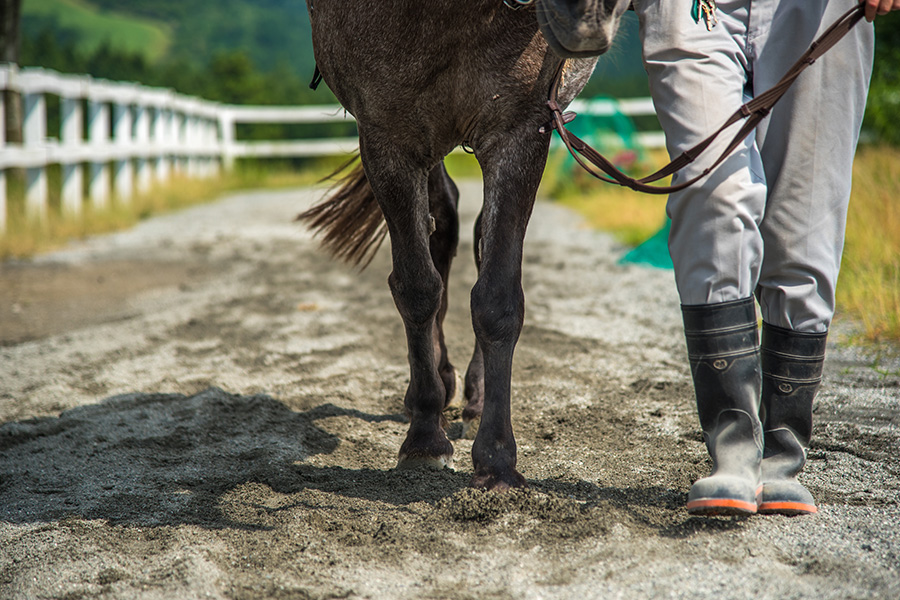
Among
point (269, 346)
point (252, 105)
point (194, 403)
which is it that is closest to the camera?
point (194, 403)

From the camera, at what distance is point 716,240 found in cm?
185

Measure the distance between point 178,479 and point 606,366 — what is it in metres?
1.92

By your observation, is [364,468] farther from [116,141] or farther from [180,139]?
[180,139]

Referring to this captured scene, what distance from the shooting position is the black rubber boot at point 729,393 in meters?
1.84

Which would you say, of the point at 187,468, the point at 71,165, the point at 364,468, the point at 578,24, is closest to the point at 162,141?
the point at 71,165

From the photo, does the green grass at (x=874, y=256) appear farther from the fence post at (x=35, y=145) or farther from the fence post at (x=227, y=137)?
the fence post at (x=227, y=137)

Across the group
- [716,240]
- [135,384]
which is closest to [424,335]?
[716,240]

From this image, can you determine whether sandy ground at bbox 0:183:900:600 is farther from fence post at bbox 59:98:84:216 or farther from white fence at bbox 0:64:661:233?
fence post at bbox 59:98:84:216

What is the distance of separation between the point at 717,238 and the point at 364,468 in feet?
4.19

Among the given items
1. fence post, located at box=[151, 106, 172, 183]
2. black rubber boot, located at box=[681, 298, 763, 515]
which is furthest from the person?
fence post, located at box=[151, 106, 172, 183]

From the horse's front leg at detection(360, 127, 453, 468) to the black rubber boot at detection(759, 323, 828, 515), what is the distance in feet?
3.09

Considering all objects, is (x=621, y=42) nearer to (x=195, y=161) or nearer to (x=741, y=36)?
(x=741, y=36)

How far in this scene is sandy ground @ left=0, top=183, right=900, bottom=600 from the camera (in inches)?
66.6

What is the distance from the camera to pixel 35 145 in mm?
7375
